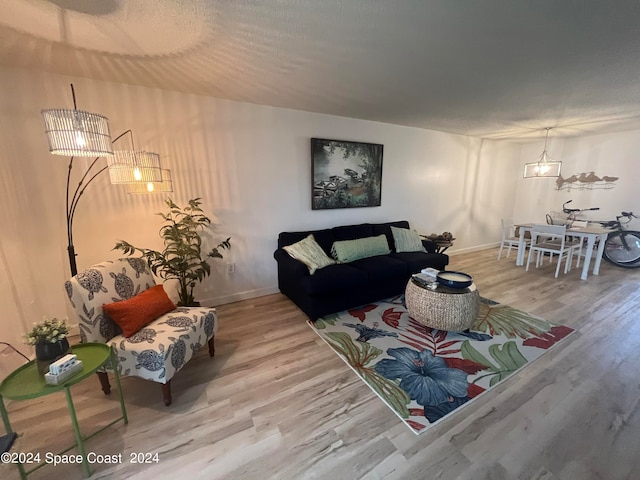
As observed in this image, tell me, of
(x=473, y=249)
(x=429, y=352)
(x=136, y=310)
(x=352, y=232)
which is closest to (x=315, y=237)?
(x=352, y=232)

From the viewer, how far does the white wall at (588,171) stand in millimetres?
4637

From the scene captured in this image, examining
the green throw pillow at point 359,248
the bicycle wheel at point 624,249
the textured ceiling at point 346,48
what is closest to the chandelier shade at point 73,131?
the textured ceiling at point 346,48

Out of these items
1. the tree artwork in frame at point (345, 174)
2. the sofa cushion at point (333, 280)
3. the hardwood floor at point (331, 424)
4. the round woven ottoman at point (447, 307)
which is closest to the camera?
the hardwood floor at point (331, 424)

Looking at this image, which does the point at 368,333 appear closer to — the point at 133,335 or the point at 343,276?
the point at 343,276

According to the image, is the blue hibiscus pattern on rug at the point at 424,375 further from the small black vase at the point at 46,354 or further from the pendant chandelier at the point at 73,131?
the pendant chandelier at the point at 73,131

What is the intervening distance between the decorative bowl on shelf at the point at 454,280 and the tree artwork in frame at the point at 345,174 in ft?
5.82

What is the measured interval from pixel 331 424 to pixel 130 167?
95.2 inches

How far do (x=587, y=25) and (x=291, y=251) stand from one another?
112 inches

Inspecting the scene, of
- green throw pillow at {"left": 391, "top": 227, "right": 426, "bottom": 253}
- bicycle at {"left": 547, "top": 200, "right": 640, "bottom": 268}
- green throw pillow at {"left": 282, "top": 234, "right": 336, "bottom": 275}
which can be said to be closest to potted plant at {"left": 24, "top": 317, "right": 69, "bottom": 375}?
green throw pillow at {"left": 282, "top": 234, "right": 336, "bottom": 275}

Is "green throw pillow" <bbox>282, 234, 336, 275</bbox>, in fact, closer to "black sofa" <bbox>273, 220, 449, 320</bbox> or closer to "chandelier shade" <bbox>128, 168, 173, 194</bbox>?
"black sofa" <bbox>273, 220, 449, 320</bbox>

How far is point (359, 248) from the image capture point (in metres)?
3.44

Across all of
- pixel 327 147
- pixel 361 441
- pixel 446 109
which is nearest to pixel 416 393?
pixel 361 441

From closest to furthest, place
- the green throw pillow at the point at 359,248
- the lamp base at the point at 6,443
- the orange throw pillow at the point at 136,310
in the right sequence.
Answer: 1. the lamp base at the point at 6,443
2. the orange throw pillow at the point at 136,310
3. the green throw pillow at the point at 359,248

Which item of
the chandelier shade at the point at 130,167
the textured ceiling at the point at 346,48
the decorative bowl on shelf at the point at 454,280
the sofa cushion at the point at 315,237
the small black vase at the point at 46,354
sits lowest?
the decorative bowl on shelf at the point at 454,280
